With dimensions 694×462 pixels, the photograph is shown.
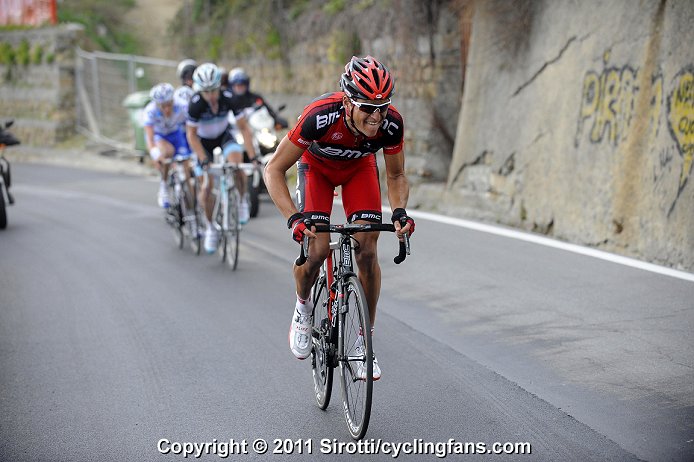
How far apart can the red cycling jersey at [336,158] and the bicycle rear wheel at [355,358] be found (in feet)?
1.88

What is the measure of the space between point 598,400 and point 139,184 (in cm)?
1417

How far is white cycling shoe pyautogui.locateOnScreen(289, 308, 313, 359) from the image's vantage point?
17.9ft

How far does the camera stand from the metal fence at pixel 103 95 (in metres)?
26.8

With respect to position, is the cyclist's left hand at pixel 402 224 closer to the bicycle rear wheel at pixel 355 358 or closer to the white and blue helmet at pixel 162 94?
the bicycle rear wheel at pixel 355 358

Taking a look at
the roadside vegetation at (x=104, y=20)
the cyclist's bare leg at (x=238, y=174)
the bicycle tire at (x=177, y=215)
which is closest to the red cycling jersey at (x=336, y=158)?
the cyclist's bare leg at (x=238, y=174)

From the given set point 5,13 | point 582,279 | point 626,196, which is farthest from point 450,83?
point 5,13

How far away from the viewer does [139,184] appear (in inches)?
714

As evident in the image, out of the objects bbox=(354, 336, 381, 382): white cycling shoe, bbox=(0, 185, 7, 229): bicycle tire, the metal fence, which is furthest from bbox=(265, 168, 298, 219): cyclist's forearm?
the metal fence

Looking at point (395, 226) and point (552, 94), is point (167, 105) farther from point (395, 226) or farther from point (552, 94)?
point (395, 226)

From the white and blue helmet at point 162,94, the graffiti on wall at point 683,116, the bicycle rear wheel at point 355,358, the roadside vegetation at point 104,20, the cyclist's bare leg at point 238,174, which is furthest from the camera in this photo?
the roadside vegetation at point 104,20

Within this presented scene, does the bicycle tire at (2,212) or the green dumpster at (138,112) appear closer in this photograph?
the bicycle tire at (2,212)

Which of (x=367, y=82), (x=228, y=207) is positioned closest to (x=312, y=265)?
(x=367, y=82)

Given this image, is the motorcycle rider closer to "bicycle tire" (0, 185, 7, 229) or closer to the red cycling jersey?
"bicycle tire" (0, 185, 7, 229)

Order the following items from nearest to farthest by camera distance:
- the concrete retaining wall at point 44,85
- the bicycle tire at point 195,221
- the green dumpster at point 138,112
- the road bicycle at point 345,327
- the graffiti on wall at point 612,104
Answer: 1. the road bicycle at point 345,327
2. the graffiti on wall at point 612,104
3. the bicycle tire at point 195,221
4. the green dumpster at point 138,112
5. the concrete retaining wall at point 44,85
